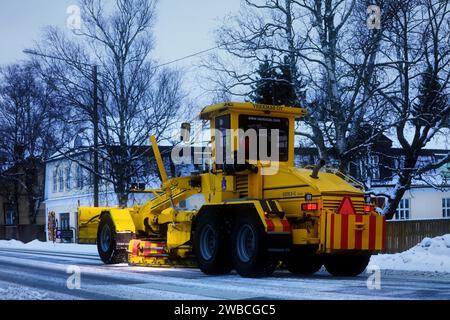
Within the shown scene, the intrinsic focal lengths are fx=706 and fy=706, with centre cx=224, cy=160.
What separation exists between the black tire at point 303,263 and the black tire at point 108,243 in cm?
501

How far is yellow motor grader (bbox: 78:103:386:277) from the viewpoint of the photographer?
13828mm

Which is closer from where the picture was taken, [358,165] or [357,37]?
[357,37]

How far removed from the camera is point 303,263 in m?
15.7

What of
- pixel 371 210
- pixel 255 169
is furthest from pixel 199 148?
pixel 371 210

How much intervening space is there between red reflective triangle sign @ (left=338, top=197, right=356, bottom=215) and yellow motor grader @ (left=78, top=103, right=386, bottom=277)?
0.06 feet

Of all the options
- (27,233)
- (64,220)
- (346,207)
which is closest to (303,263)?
(346,207)

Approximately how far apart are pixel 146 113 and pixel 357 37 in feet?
47.6

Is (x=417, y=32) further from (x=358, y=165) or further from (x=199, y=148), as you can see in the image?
(x=199, y=148)

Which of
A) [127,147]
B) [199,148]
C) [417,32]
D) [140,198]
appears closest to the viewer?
[199,148]

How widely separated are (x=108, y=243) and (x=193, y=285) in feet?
23.1

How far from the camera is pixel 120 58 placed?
3466cm

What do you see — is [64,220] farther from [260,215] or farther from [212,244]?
[260,215]

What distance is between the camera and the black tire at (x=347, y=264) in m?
15.1
